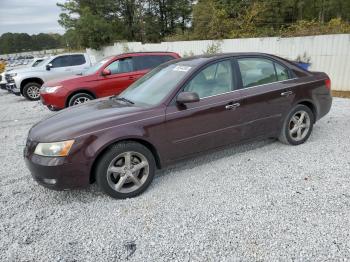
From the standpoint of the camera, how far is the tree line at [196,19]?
1383 cm

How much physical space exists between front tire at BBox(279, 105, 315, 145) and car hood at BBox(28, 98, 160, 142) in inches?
91.1

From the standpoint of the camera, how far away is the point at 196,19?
17703 mm

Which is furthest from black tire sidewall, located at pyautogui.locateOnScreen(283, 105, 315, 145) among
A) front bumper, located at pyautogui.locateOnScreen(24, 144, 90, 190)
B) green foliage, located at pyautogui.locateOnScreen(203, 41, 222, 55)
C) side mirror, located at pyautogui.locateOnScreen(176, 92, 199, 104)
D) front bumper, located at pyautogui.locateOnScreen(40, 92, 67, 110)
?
green foliage, located at pyautogui.locateOnScreen(203, 41, 222, 55)

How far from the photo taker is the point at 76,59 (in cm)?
1091

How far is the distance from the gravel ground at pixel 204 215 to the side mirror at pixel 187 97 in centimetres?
106

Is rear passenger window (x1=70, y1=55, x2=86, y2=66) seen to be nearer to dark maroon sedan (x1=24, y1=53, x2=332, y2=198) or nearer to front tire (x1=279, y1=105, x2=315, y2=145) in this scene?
dark maroon sedan (x1=24, y1=53, x2=332, y2=198)

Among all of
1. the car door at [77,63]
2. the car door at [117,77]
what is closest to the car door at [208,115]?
the car door at [117,77]

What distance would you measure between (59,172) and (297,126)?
11.7ft

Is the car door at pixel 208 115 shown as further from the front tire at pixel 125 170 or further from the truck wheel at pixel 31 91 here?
the truck wheel at pixel 31 91

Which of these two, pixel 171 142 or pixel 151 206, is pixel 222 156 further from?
pixel 151 206

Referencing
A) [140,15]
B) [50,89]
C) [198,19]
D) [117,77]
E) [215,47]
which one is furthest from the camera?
[140,15]

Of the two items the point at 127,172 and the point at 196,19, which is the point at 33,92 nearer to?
the point at 127,172

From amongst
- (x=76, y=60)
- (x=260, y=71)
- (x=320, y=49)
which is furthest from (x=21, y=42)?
(x=260, y=71)

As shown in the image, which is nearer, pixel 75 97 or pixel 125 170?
pixel 125 170
